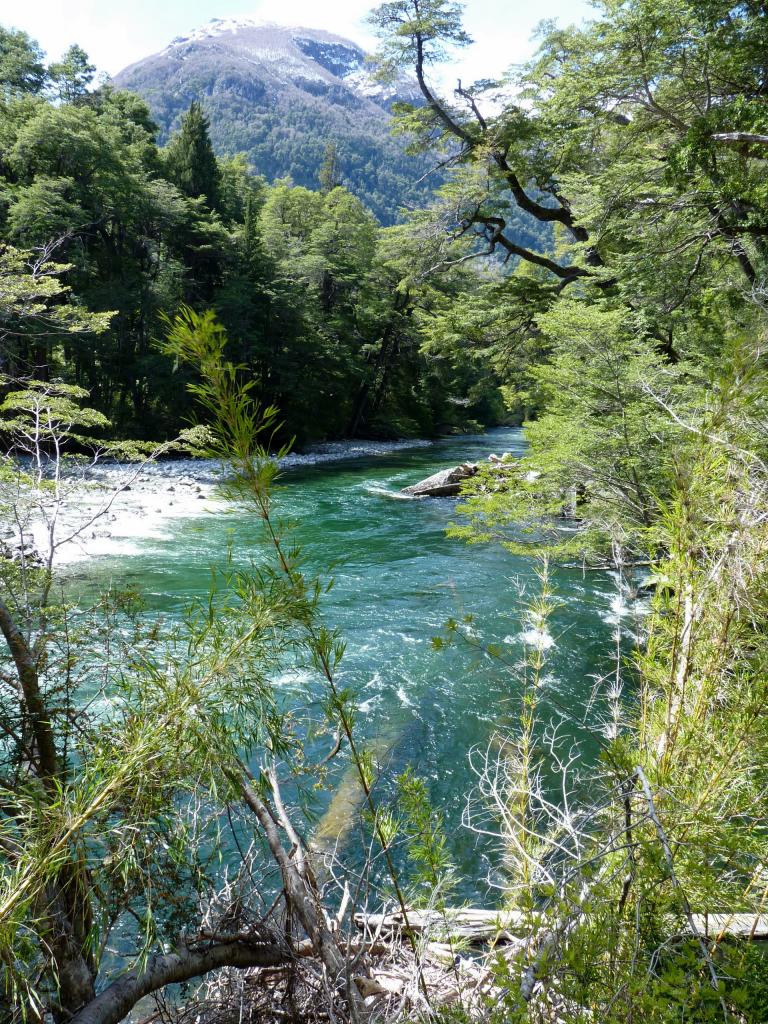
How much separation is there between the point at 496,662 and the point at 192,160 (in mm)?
30854

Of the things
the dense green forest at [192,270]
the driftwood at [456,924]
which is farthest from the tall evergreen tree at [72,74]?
the driftwood at [456,924]

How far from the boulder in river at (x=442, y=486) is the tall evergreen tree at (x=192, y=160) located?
21.0 meters

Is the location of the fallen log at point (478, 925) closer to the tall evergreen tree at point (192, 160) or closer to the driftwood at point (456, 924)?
the driftwood at point (456, 924)

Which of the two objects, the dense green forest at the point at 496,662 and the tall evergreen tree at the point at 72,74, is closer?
the dense green forest at the point at 496,662

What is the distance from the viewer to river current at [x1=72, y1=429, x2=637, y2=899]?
5562mm

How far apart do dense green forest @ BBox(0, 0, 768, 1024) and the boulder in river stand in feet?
11.1

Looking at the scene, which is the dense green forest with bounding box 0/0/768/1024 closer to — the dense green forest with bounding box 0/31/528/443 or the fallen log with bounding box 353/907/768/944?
the fallen log with bounding box 353/907/768/944

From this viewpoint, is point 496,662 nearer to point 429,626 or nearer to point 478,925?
point 429,626

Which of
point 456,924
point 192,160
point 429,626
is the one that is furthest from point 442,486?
point 192,160

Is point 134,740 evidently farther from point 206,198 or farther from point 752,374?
point 206,198

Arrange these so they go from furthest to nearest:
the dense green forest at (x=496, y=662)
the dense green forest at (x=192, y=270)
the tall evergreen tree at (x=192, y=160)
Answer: the tall evergreen tree at (x=192, y=160) < the dense green forest at (x=192, y=270) < the dense green forest at (x=496, y=662)

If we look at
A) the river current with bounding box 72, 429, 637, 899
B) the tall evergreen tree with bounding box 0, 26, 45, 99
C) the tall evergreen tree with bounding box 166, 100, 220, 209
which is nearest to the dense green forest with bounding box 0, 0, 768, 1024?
the river current with bounding box 72, 429, 637, 899

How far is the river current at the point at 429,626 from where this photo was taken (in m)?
5.56

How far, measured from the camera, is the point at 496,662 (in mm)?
7562
